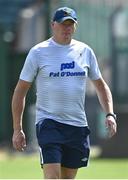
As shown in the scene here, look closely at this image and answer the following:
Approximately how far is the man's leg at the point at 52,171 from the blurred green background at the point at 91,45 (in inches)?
A: 421

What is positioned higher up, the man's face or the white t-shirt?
the man's face

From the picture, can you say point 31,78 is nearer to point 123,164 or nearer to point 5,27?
point 123,164

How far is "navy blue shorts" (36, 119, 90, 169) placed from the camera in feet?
25.1

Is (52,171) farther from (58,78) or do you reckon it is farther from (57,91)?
(58,78)

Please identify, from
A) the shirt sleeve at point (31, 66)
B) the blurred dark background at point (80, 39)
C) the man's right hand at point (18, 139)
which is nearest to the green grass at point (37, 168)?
the blurred dark background at point (80, 39)

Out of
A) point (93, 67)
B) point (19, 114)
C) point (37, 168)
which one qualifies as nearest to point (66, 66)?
point (93, 67)

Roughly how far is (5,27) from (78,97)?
15.9m

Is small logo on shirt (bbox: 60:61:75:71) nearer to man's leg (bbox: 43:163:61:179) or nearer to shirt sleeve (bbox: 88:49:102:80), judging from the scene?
shirt sleeve (bbox: 88:49:102:80)

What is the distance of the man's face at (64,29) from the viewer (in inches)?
301

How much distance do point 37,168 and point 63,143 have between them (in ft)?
25.9

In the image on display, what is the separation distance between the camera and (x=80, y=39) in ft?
72.3

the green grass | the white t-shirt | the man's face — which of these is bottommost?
the green grass

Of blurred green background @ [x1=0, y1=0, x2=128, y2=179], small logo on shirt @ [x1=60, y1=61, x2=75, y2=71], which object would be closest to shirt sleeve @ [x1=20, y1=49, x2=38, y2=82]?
small logo on shirt @ [x1=60, y1=61, x2=75, y2=71]

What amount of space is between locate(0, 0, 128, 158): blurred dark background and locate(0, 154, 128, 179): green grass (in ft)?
5.56
